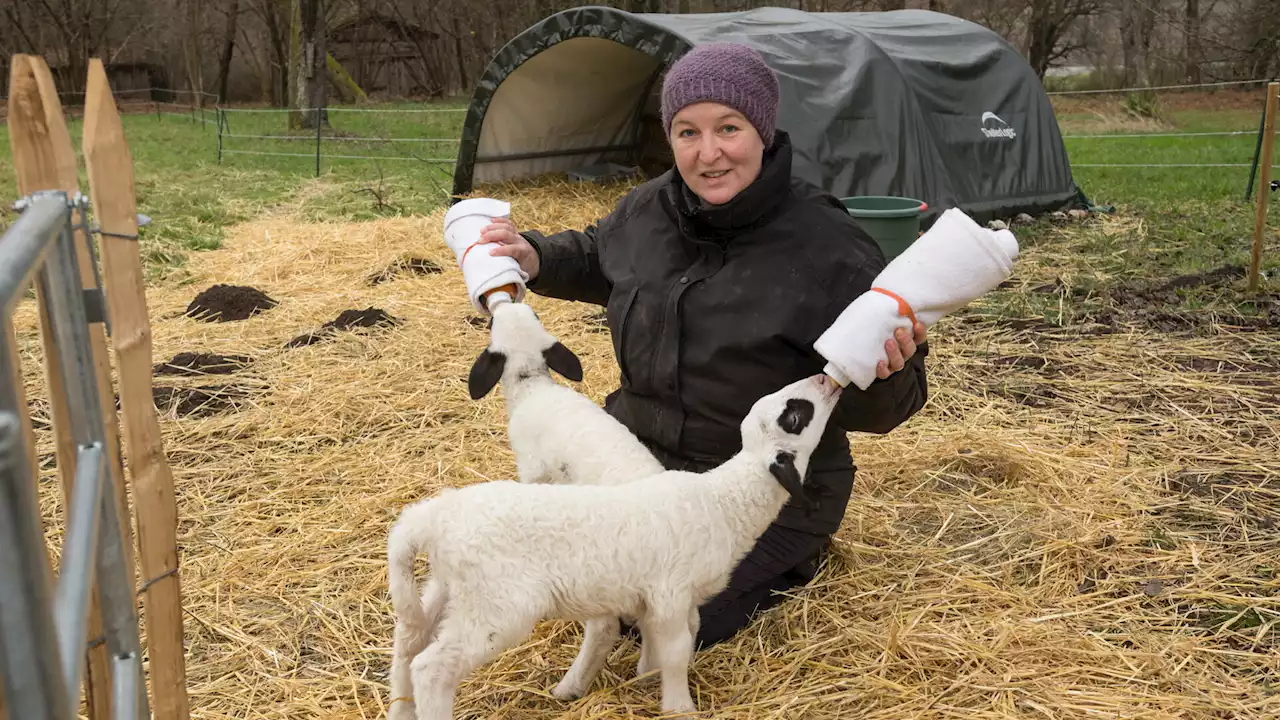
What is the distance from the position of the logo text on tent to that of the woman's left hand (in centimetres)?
758

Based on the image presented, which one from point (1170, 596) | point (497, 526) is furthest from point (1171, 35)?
point (497, 526)

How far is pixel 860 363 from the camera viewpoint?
246 cm

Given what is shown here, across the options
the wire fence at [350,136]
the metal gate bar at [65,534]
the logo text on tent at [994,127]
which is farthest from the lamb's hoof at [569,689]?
the wire fence at [350,136]

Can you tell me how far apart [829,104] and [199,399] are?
5140 millimetres

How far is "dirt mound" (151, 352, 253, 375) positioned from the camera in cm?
560

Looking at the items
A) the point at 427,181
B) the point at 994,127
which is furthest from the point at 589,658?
the point at 427,181

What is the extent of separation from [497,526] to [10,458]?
144 centimetres

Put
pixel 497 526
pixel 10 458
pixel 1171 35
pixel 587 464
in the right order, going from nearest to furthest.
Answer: pixel 10 458
pixel 497 526
pixel 587 464
pixel 1171 35

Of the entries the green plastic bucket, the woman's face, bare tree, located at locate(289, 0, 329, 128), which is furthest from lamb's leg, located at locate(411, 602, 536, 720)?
bare tree, located at locate(289, 0, 329, 128)

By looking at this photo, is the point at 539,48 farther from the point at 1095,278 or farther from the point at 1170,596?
the point at 1170,596

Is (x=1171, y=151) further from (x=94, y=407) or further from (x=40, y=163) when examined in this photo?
(x=94, y=407)

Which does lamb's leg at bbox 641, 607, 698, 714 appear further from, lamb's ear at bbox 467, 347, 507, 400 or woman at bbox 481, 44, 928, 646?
lamb's ear at bbox 467, 347, 507, 400

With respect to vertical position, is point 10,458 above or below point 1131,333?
above

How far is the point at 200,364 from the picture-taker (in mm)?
5684
